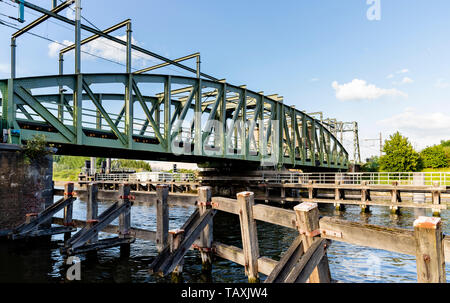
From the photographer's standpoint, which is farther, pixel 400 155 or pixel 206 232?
pixel 400 155

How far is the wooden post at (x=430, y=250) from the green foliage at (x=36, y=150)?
13.8 m

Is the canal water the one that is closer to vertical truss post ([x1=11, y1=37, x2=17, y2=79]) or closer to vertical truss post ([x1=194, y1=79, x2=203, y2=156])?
vertical truss post ([x1=194, y1=79, x2=203, y2=156])

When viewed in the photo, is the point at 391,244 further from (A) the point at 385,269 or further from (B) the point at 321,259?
(A) the point at 385,269

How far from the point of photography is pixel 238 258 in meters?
8.49

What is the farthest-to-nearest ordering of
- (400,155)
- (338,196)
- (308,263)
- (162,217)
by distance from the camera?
(400,155) → (338,196) → (162,217) → (308,263)

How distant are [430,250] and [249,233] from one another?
3953mm

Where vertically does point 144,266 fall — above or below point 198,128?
below

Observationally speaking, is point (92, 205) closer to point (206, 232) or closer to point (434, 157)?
point (206, 232)

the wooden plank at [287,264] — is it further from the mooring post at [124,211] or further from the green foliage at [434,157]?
the green foliage at [434,157]

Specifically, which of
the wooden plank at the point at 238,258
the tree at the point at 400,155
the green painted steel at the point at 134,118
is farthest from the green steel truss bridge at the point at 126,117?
the tree at the point at 400,155

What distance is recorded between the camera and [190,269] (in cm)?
1092

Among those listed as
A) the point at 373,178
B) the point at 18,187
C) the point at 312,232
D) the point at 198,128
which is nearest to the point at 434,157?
the point at 373,178
